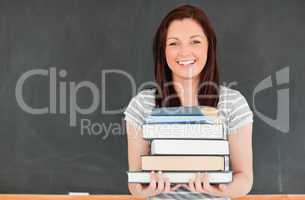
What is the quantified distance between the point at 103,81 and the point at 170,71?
68 cm

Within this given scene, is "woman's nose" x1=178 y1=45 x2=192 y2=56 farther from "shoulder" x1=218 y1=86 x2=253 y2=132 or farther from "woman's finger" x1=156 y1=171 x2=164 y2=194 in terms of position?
"woman's finger" x1=156 y1=171 x2=164 y2=194

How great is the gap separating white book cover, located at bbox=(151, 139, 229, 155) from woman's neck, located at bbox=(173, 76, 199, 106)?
0.19 m

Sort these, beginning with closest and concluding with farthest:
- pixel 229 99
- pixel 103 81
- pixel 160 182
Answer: pixel 160 182
pixel 229 99
pixel 103 81

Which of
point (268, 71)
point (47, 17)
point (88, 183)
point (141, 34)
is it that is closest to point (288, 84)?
point (268, 71)

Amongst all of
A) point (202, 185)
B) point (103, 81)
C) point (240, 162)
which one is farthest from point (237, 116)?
point (103, 81)

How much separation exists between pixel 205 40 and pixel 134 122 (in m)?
0.35

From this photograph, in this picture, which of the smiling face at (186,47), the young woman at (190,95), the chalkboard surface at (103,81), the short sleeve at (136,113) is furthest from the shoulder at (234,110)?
the chalkboard surface at (103,81)

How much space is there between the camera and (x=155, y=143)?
1236mm

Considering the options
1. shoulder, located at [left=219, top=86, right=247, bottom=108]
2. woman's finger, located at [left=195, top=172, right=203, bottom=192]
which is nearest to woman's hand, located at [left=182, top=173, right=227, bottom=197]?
woman's finger, located at [left=195, top=172, right=203, bottom=192]

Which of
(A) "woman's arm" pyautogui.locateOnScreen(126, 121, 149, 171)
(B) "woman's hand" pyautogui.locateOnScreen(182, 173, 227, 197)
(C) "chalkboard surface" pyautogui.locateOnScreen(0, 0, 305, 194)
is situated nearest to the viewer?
(B) "woman's hand" pyautogui.locateOnScreen(182, 173, 227, 197)

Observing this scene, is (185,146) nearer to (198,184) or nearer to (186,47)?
(198,184)

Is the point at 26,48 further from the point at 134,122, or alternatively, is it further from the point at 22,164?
the point at 134,122

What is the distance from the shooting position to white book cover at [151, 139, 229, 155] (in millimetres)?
1218

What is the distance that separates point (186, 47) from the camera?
133cm
